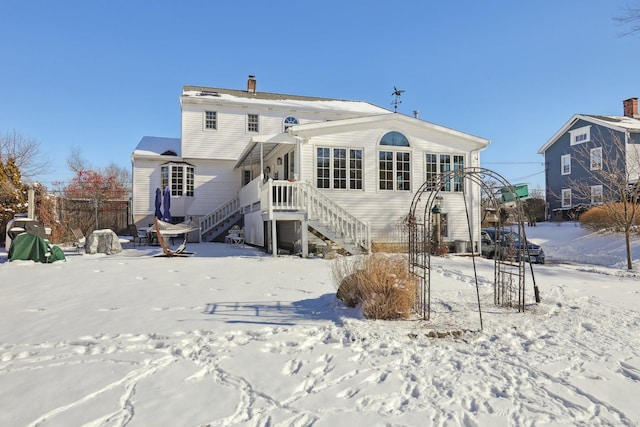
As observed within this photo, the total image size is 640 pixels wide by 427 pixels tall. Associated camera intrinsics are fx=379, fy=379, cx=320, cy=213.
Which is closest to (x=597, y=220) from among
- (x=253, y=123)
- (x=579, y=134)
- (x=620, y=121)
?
(x=579, y=134)

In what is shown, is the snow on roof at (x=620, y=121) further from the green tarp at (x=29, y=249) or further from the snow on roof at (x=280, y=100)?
the green tarp at (x=29, y=249)

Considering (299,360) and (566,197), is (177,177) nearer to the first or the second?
(299,360)

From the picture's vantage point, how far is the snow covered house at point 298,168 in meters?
12.4

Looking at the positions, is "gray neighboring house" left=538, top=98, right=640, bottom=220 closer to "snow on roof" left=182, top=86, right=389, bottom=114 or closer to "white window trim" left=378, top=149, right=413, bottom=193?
"snow on roof" left=182, top=86, right=389, bottom=114

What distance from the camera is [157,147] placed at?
21656 millimetres

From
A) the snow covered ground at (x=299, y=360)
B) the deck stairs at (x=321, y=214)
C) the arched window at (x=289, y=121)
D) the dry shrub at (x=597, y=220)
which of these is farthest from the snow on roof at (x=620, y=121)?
the snow covered ground at (x=299, y=360)

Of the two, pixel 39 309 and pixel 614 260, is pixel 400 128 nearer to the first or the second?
pixel 614 260

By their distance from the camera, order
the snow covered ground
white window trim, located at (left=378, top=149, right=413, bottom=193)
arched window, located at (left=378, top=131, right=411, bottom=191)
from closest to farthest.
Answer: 1. the snow covered ground
2. white window trim, located at (left=378, top=149, right=413, bottom=193)
3. arched window, located at (left=378, top=131, right=411, bottom=191)

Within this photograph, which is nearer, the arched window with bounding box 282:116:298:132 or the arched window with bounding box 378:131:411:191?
the arched window with bounding box 378:131:411:191

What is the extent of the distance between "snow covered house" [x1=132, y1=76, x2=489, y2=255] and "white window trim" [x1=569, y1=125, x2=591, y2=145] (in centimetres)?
1429

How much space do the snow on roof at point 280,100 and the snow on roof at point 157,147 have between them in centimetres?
314

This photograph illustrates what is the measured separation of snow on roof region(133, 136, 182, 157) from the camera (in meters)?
20.5

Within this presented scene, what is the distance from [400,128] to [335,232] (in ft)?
17.5

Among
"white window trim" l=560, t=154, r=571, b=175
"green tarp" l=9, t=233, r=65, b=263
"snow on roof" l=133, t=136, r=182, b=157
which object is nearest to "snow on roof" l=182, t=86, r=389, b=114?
"snow on roof" l=133, t=136, r=182, b=157
